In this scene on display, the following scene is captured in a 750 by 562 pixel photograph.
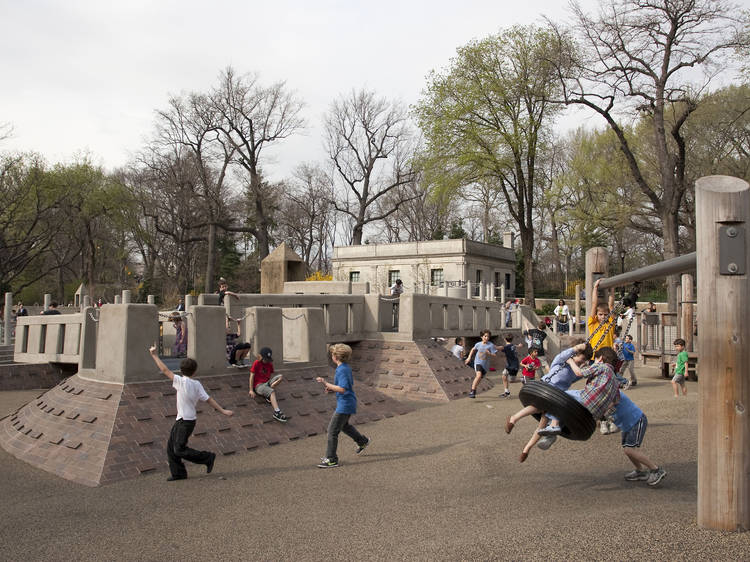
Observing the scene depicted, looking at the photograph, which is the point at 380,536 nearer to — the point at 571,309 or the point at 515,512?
the point at 515,512

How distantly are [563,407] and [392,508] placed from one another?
2.18m

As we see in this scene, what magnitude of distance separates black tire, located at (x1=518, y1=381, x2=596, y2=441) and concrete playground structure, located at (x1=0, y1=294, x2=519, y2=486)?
5.38 meters

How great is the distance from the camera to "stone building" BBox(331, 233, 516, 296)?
1962 inches

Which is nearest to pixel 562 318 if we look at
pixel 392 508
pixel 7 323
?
pixel 7 323

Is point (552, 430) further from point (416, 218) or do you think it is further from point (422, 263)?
point (416, 218)

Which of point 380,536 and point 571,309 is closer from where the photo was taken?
point 380,536

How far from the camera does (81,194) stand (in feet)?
157

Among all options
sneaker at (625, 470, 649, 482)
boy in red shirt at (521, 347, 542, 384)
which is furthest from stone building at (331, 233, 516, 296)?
sneaker at (625, 470, 649, 482)

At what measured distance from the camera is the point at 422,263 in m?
51.2

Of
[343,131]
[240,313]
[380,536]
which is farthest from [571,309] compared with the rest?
[380,536]

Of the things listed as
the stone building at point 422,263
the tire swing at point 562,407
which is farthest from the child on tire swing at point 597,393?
the stone building at point 422,263

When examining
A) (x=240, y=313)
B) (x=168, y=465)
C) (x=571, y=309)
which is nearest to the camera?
(x=168, y=465)

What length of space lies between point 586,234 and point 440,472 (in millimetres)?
44367

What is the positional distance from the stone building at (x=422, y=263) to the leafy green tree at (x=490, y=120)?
35.2 feet
